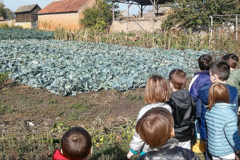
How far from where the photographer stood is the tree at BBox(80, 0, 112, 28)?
33094 millimetres

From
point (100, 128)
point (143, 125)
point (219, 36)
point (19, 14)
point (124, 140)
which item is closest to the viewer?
point (143, 125)

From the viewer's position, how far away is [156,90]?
9.32ft

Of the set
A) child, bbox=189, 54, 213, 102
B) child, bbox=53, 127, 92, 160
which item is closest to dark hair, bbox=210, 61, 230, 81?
child, bbox=189, 54, 213, 102

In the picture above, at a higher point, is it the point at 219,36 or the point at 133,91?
the point at 219,36

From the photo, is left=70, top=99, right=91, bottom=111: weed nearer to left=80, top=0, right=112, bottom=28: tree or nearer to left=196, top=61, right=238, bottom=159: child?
left=196, top=61, right=238, bottom=159: child

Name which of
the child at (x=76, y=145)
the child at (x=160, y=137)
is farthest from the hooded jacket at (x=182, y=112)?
the child at (x=76, y=145)

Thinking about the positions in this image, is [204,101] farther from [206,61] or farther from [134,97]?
[134,97]

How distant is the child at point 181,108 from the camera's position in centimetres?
304

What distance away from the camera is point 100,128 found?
439cm

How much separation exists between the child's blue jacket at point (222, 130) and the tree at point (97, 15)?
100.0ft

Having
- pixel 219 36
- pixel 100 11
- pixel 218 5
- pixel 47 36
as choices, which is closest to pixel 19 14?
pixel 100 11

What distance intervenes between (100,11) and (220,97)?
32.3 m

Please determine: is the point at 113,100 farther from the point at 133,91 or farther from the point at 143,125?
the point at 143,125

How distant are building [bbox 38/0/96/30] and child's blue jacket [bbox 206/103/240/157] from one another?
31998mm
